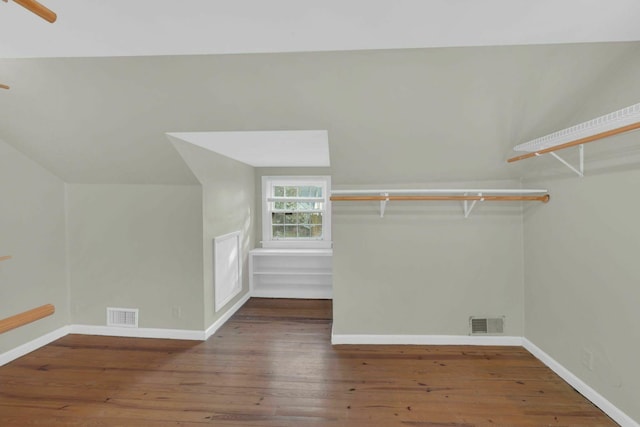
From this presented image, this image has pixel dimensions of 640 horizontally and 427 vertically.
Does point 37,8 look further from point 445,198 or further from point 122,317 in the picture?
point 122,317

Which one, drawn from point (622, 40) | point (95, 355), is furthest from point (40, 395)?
point (622, 40)

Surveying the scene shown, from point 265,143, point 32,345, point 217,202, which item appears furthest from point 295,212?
point 32,345

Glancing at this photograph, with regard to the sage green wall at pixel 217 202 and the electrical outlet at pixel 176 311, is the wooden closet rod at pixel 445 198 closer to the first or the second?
the sage green wall at pixel 217 202

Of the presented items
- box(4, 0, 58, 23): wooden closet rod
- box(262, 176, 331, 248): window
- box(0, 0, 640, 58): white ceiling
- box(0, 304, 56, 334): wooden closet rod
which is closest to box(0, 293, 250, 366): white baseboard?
box(262, 176, 331, 248): window

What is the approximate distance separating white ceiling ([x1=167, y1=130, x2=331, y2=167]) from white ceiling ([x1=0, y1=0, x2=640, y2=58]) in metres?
0.78

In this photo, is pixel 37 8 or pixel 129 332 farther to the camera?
pixel 129 332

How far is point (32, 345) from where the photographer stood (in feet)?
9.74

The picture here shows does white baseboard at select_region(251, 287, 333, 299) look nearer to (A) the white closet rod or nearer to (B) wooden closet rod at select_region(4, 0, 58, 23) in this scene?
(A) the white closet rod

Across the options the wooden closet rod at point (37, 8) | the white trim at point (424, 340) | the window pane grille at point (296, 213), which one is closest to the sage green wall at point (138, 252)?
the white trim at point (424, 340)

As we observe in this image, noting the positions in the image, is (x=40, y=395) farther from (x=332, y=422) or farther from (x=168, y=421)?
(x=332, y=422)

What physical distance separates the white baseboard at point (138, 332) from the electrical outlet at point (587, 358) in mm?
3095

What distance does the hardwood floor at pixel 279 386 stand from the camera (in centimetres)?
207

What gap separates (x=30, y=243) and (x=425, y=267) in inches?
141

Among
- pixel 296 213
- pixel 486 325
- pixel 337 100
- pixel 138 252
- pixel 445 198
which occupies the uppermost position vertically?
pixel 337 100
